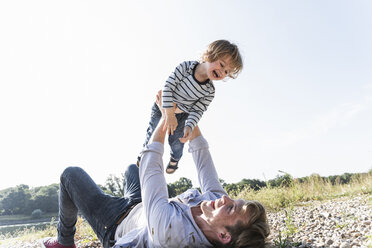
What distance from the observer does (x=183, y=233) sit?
80.0 inches

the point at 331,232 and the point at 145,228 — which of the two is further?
the point at 331,232

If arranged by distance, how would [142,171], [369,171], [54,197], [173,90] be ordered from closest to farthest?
[142,171] → [173,90] → [369,171] → [54,197]

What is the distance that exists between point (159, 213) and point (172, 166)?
205cm

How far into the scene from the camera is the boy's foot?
13.1ft

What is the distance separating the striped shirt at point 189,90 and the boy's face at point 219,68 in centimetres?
19

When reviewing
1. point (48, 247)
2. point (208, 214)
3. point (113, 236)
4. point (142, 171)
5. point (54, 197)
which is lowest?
point (54, 197)

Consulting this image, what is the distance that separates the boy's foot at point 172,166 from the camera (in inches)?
158

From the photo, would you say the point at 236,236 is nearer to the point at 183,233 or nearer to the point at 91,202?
the point at 183,233

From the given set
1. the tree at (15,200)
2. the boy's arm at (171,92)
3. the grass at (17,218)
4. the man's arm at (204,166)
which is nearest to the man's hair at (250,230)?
the man's arm at (204,166)

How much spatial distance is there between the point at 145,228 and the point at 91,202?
0.68 metres

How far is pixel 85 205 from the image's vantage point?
2.64 metres

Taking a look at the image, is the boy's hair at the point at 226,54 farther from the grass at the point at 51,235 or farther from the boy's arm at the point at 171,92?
the grass at the point at 51,235

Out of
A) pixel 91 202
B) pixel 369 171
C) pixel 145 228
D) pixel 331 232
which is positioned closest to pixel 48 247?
pixel 91 202

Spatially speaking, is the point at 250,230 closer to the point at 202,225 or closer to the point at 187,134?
the point at 202,225
